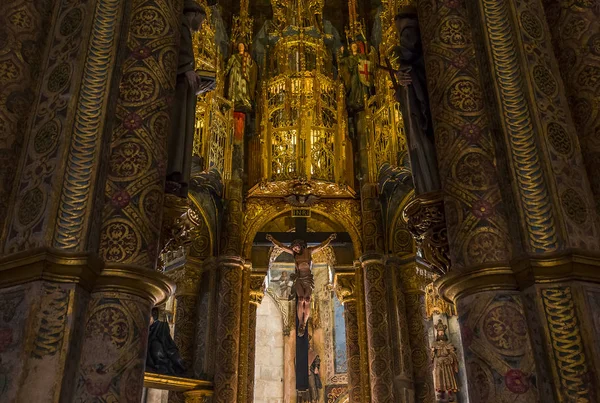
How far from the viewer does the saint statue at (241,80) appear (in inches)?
568

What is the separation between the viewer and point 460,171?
4645 millimetres

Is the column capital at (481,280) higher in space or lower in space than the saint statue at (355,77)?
lower

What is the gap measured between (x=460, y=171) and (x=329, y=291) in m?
14.7

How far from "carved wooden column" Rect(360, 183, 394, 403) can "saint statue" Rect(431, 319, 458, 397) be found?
1762 mm

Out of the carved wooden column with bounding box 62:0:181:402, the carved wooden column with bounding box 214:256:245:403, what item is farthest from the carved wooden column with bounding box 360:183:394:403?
the carved wooden column with bounding box 62:0:181:402

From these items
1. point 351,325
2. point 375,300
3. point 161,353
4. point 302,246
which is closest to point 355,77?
point 302,246

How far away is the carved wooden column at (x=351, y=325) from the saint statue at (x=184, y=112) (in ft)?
27.7

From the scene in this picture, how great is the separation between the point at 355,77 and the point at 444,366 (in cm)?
735

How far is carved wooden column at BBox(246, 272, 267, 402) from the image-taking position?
1241cm

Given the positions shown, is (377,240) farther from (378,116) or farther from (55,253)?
(55,253)

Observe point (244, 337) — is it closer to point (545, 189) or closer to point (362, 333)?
point (362, 333)

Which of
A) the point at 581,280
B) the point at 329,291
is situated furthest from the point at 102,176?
the point at 329,291

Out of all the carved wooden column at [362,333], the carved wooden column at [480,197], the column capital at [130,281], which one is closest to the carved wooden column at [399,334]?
the carved wooden column at [362,333]

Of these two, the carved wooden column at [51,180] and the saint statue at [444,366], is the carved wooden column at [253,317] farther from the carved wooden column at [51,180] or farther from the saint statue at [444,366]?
the carved wooden column at [51,180]
